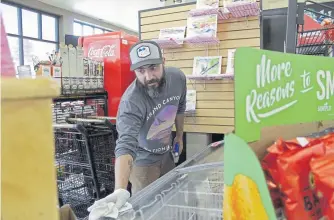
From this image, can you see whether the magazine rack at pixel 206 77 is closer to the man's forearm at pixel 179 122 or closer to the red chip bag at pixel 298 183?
the man's forearm at pixel 179 122

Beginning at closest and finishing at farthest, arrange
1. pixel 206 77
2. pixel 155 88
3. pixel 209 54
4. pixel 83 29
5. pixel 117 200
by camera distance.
→ pixel 117 200, pixel 155 88, pixel 206 77, pixel 209 54, pixel 83 29

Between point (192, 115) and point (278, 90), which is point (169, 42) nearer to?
point (192, 115)

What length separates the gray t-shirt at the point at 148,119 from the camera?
1975mm

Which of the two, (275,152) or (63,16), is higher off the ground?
(63,16)

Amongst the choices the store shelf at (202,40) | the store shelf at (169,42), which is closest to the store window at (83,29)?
the store shelf at (169,42)

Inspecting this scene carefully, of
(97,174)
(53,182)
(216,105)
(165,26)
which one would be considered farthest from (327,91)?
(165,26)

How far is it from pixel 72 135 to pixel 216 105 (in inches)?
67.1

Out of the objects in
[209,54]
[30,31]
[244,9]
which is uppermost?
[30,31]

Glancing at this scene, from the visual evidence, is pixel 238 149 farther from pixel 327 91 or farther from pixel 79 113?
pixel 79 113

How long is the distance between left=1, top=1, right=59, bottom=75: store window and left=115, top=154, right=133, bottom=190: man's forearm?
8.80 m

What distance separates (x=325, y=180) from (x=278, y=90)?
0.72ft

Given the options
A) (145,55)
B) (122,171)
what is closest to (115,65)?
(145,55)

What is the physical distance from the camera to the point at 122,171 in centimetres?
170

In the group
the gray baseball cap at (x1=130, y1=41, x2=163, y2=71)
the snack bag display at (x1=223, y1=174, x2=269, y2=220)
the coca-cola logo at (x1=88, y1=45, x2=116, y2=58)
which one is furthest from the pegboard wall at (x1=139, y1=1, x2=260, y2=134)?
the snack bag display at (x1=223, y1=174, x2=269, y2=220)
